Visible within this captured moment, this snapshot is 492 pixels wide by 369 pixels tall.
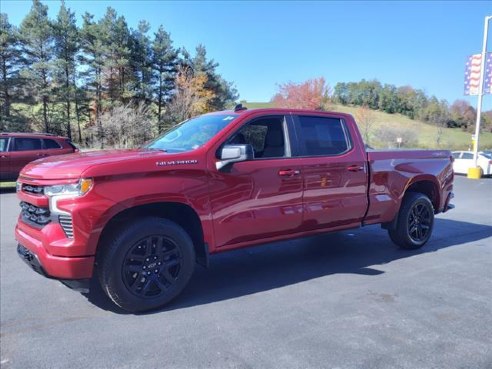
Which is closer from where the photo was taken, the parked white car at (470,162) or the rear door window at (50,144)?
the rear door window at (50,144)

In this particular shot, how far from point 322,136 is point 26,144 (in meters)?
12.2

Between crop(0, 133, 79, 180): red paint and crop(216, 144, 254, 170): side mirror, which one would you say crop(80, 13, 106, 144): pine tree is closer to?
crop(0, 133, 79, 180): red paint

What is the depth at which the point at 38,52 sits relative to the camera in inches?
1591

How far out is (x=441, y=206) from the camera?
650cm

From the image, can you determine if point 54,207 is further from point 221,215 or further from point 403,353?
point 403,353

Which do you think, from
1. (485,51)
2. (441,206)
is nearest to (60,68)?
(485,51)

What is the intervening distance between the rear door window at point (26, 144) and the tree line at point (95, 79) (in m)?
20.9

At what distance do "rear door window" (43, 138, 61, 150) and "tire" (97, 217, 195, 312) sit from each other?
1207 centimetres

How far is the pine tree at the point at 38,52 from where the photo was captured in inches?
1503

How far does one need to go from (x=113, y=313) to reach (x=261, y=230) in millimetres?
1652

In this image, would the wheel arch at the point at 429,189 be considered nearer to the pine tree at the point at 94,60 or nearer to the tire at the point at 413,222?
the tire at the point at 413,222

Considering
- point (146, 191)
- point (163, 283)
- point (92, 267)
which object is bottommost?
point (163, 283)

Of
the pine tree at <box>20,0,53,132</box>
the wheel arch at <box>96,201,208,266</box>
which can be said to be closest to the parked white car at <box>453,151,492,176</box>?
the wheel arch at <box>96,201,208,266</box>

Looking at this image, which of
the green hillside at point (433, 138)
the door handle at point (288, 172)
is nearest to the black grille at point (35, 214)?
the door handle at point (288, 172)
